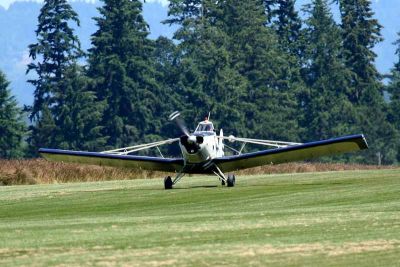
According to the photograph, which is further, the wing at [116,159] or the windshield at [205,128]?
the wing at [116,159]

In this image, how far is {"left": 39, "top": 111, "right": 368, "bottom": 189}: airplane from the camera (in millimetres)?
33250

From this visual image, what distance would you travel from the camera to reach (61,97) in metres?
92.2

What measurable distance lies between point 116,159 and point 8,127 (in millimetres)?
51490

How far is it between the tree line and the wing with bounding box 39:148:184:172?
50.2 m

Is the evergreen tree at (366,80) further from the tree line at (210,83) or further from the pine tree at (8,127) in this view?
the pine tree at (8,127)

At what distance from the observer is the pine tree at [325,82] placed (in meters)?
96.4

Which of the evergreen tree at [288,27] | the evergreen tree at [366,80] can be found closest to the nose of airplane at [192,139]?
the evergreen tree at [366,80]

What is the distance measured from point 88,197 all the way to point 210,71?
2565 inches

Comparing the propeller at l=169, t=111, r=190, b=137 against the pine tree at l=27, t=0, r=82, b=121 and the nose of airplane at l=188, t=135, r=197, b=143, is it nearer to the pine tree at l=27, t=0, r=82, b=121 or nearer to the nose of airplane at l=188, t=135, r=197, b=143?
the nose of airplane at l=188, t=135, r=197, b=143

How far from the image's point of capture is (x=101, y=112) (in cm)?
9144

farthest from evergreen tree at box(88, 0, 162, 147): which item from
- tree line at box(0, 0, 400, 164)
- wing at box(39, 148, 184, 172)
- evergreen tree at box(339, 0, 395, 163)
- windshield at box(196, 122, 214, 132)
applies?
windshield at box(196, 122, 214, 132)

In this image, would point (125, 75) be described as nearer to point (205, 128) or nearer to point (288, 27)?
point (288, 27)

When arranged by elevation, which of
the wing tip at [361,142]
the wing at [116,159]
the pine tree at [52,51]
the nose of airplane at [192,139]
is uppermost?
the pine tree at [52,51]

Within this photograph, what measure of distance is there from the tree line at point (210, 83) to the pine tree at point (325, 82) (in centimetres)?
10
